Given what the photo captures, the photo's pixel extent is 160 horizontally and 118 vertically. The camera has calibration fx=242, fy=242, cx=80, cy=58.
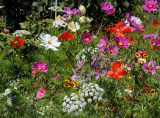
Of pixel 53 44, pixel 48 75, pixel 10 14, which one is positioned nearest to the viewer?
pixel 53 44

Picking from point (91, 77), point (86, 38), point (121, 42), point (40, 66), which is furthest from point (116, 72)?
point (40, 66)

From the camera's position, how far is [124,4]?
5020 millimetres

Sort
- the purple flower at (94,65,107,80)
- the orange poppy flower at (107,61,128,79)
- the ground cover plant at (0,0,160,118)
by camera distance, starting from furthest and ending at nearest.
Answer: the purple flower at (94,65,107,80), the ground cover plant at (0,0,160,118), the orange poppy flower at (107,61,128,79)

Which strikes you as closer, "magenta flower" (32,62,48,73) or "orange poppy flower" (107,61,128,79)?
"orange poppy flower" (107,61,128,79)

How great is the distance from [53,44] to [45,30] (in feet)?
5.39

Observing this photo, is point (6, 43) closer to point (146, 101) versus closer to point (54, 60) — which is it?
point (54, 60)

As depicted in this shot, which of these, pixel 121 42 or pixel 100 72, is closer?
pixel 121 42

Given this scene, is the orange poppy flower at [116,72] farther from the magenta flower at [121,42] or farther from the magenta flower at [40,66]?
the magenta flower at [40,66]

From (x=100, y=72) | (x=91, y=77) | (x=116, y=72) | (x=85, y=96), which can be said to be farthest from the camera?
(x=100, y=72)

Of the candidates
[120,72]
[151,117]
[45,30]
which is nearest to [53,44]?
[120,72]

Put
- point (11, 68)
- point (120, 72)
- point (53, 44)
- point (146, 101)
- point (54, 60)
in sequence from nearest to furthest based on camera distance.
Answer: point (120, 72), point (146, 101), point (53, 44), point (11, 68), point (54, 60)

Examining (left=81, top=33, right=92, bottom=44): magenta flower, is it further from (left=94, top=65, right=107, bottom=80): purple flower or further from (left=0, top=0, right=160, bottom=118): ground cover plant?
(left=94, top=65, right=107, bottom=80): purple flower

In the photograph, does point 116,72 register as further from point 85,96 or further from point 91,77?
point 91,77

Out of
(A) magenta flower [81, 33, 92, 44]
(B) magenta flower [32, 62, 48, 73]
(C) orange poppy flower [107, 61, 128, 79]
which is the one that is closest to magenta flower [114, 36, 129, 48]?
(C) orange poppy flower [107, 61, 128, 79]
